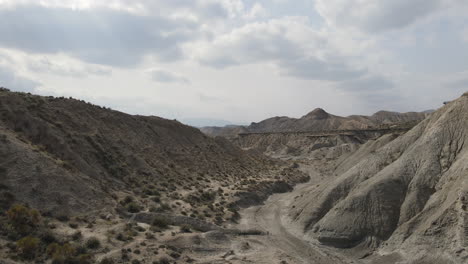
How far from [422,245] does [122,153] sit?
3287 cm

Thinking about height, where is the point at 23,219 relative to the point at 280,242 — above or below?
above

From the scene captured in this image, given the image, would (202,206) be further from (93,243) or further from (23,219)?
(23,219)

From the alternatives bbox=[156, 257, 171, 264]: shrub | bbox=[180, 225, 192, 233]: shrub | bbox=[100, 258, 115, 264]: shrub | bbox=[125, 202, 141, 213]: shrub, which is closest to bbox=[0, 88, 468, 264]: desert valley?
bbox=[100, 258, 115, 264]: shrub

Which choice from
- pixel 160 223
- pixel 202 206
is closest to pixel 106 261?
pixel 160 223

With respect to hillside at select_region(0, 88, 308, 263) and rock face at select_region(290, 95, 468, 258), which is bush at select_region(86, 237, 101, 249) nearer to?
hillside at select_region(0, 88, 308, 263)

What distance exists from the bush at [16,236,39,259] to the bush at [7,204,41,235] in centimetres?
192

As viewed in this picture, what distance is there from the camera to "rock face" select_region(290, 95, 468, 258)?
2172cm

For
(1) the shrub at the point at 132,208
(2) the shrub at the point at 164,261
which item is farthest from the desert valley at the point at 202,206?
(1) the shrub at the point at 132,208

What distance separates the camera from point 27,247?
1883cm

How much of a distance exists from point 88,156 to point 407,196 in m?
29.5

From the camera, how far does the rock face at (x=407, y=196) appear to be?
21.7 m

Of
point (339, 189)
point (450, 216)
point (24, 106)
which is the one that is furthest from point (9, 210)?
point (450, 216)

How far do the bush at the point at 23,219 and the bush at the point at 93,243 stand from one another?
10.9 feet

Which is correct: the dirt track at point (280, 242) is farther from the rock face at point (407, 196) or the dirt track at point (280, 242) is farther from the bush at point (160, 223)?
the bush at point (160, 223)
